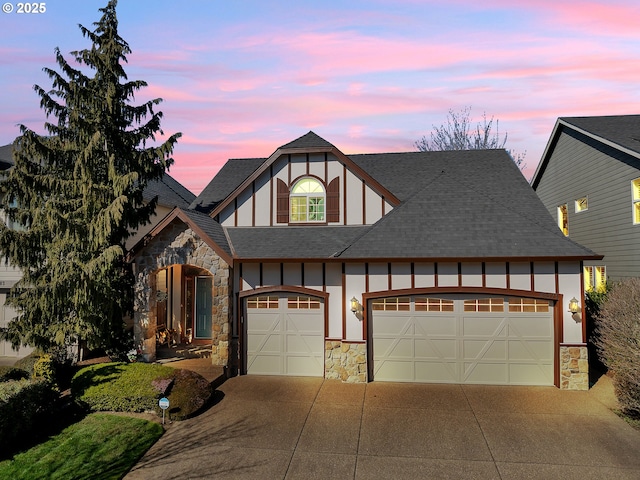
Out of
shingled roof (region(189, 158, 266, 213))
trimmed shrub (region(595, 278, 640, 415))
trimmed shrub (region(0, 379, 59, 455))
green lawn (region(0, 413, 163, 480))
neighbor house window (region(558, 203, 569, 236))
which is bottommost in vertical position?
green lawn (region(0, 413, 163, 480))

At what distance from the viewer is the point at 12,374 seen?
1189 centimetres

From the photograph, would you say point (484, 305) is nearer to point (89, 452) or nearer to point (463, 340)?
point (463, 340)

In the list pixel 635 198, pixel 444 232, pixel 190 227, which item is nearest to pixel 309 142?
pixel 190 227

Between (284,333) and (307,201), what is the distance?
4.56 m

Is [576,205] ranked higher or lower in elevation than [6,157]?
lower

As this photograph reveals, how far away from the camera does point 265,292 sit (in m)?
13.9

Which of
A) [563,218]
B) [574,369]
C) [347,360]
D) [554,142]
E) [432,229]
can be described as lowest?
[574,369]

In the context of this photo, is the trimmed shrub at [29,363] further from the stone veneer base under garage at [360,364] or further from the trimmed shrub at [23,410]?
the stone veneer base under garage at [360,364]

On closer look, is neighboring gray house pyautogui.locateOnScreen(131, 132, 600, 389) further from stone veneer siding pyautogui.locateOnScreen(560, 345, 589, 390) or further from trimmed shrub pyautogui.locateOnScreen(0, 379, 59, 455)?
trimmed shrub pyautogui.locateOnScreen(0, 379, 59, 455)

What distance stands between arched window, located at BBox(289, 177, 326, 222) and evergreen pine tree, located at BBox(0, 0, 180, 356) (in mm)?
4330

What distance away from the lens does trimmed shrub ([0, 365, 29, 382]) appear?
38.2 feet

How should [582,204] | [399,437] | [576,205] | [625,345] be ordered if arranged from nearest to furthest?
[399,437], [625,345], [582,204], [576,205]

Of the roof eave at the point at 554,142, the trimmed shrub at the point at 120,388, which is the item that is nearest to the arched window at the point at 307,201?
the trimmed shrub at the point at 120,388

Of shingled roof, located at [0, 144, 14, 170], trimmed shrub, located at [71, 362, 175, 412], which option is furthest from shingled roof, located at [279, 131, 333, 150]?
shingled roof, located at [0, 144, 14, 170]
